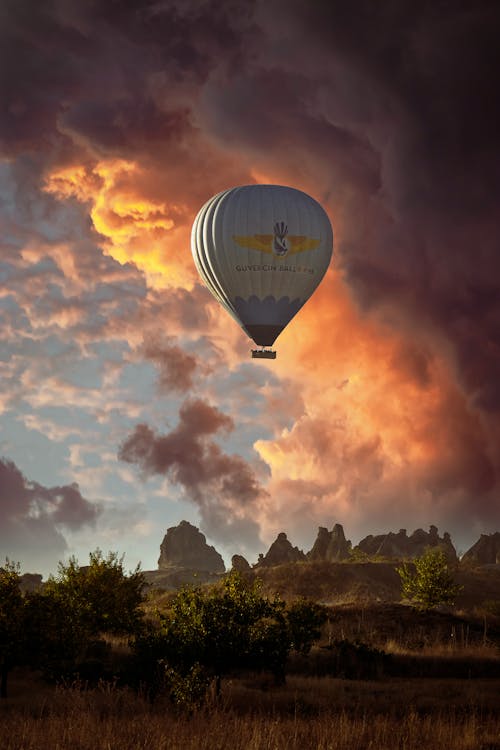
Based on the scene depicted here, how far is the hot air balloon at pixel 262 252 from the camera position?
70375 mm

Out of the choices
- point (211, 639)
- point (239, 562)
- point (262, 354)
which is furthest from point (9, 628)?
point (239, 562)

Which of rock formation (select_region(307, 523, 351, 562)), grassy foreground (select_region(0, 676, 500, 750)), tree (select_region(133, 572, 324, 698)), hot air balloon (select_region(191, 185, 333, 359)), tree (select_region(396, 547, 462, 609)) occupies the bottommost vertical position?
grassy foreground (select_region(0, 676, 500, 750))

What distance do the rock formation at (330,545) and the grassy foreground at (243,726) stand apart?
146 m

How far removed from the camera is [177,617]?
111 ft

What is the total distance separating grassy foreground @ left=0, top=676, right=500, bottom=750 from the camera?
19.2 meters

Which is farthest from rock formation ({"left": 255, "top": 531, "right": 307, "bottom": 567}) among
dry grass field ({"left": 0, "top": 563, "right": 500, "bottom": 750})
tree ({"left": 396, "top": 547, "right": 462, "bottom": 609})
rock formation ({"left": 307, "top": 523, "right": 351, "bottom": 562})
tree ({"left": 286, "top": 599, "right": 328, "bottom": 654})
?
tree ({"left": 286, "top": 599, "right": 328, "bottom": 654})

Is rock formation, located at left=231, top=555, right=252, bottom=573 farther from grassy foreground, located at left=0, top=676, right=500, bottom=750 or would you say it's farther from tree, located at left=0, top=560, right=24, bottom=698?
grassy foreground, located at left=0, top=676, right=500, bottom=750

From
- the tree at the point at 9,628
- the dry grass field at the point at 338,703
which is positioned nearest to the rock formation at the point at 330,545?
the dry grass field at the point at 338,703

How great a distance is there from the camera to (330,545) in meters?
183

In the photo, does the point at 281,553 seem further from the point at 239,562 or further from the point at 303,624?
the point at 303,624

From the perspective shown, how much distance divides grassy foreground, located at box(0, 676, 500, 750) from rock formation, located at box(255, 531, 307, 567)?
13857cm

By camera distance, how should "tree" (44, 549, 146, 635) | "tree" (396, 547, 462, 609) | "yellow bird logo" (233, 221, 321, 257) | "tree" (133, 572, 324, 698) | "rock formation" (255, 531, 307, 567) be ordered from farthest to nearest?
1. "rock formation" (255, 531, 307, 567)
2. "yellow bird logo" (233, 221, 321, 257)
3. "tree" (396, 547, 462, 609)
4. "tree" (44, 549, 146, 635)
5. "tree" (133, 572, 324, 698)

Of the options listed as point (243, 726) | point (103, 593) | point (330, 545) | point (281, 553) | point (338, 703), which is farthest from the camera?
point (330, 545)

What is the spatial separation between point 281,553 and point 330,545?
48.5 ft
